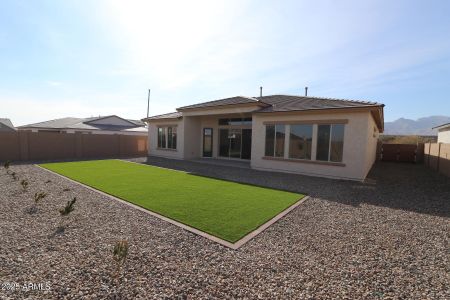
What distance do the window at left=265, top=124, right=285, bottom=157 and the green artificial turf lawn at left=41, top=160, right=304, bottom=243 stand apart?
4360mm

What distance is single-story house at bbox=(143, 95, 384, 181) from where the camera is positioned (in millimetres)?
11453

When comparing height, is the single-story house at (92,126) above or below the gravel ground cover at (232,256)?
above

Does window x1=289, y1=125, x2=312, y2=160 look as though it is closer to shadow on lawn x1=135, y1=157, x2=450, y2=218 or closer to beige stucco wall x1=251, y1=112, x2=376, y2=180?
beige stucco wall x1=251, y1=112, x2=376, y2=180

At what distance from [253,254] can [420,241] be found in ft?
12.5

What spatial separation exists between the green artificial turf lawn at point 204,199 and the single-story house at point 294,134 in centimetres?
430

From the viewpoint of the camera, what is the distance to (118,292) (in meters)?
3.21

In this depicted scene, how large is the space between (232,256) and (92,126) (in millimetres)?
33909

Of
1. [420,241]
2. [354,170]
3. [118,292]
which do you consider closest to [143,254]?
[118,292]

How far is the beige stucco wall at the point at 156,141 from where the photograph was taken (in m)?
19.8

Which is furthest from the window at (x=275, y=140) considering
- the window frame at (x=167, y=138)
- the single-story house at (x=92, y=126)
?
the single-story house at (x=92, y=126)

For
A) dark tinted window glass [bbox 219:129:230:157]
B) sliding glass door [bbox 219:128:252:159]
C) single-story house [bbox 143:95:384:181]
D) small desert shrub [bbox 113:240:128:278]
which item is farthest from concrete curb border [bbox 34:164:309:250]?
dark tinted window glass [bbox 219:129:230:157]

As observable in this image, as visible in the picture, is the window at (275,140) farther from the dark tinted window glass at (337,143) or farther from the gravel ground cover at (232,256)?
the gravel ground cover at (232,256)

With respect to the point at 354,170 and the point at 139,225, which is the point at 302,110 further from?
the point at 139,225

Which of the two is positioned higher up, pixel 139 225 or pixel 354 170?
pixel 354 170
